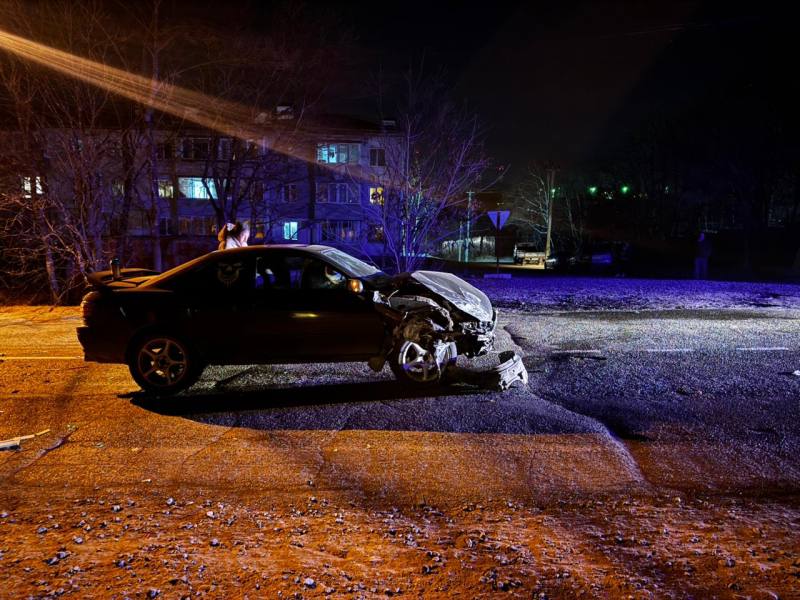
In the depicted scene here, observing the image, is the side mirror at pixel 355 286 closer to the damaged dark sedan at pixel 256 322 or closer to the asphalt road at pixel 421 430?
the damaged dark sedan at pixel 256 322

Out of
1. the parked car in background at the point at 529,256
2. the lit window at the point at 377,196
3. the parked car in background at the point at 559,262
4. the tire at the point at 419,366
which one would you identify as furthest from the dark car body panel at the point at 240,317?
the parked car in background at the point at 529,256

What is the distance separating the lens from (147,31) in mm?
14867

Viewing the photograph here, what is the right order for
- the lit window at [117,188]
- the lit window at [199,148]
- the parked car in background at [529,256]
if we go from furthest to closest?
the parked car in background at [529,256]
the lit window at [199,148]
the lit window at [117,188]

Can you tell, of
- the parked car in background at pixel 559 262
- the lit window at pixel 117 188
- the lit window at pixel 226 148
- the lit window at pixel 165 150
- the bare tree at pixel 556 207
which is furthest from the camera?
the bare tree at pixel 556 207

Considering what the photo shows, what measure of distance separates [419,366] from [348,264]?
1511 mm

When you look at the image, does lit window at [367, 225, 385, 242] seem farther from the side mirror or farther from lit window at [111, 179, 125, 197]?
the side mirror

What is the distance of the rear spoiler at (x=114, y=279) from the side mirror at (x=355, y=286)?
2.57 meters

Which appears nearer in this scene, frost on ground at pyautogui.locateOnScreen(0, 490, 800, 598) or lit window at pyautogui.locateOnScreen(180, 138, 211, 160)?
frost on ground at pyautogui.locateOnScreen(0, 490, 800, 598)

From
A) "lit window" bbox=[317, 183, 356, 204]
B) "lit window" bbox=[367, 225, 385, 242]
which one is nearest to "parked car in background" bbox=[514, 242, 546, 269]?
"lit window" bbox=[317, 183, 356, 204]

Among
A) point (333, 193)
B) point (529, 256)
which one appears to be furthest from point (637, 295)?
point (333, 193)

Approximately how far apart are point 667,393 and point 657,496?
9.31ft

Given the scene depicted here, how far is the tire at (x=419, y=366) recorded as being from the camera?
697cm

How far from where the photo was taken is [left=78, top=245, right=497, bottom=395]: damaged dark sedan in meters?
6.76

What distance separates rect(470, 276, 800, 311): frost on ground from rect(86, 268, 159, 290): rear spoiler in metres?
8.49
